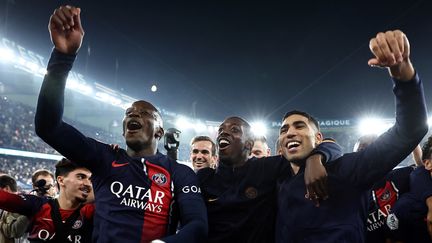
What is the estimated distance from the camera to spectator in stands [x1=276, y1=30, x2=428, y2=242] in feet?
5.90

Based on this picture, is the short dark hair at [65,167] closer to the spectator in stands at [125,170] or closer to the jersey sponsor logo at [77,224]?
the jersey sponsor logo at [77,224]

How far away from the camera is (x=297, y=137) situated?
103 inches

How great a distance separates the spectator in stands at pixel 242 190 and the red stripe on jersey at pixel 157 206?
401 mm

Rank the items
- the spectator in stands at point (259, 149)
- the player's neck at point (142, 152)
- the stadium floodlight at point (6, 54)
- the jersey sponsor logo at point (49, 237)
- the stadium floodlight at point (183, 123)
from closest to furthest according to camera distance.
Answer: the player's neck at point (142, 152) < the jersey sponsor logo at point (49, 237) < the spectator in stands at point (259, 149) < the stadium floodlight at point (6, 54) < the stadium floodlight at point (183, 123)

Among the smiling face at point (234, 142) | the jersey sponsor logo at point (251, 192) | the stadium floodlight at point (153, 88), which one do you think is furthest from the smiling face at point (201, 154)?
the stadium floodlight at point (153, 88)

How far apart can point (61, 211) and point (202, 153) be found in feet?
6.39

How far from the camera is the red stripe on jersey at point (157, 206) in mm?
2303

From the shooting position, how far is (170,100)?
32.6 metres

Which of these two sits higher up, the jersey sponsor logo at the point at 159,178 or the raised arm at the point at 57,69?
the raised arm at the point at 57,69

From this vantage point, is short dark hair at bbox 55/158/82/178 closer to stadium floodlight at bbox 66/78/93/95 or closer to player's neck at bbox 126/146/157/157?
player's neck at bbox 126/146/157/157

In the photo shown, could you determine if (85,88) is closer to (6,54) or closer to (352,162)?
(6,54)

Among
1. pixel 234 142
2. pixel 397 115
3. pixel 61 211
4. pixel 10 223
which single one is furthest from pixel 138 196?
pixel 10 223

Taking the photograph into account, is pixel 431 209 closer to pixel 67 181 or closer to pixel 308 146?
pixel 308 146

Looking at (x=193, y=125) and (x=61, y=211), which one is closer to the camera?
(x=61, y=211)
